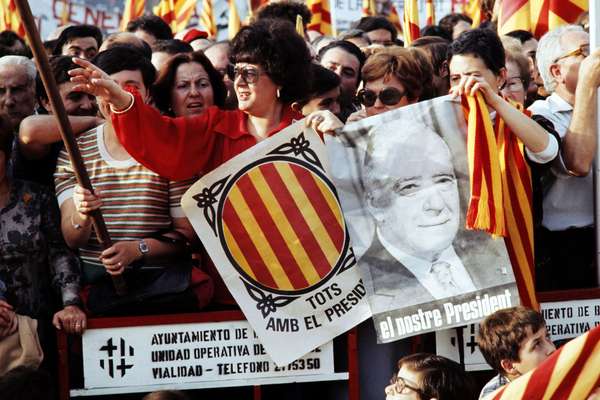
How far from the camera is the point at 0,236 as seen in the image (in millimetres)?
5691

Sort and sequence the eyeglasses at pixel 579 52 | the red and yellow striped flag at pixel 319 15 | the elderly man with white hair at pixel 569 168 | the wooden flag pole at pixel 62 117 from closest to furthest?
the wooden flag pole at pixel 62 117
the elderly man with white hair at pixel 569 168
the eyeglasses at pixel 579 52
the red and yellow striped flag at pixel 319 15

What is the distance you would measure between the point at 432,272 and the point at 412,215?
0.28m

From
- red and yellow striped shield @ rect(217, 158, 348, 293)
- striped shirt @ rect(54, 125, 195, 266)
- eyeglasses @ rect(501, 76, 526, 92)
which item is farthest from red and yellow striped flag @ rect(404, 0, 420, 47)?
striped shirt @ rect(54, 125, 195, 266)

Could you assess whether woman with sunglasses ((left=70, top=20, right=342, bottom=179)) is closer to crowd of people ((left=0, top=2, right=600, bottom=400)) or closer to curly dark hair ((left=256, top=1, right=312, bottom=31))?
crowd of people ((left=0, top=2, right=600, bottom=400))

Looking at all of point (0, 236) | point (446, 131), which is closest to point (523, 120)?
point (446, 131)

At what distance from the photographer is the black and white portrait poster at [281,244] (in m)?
5.69

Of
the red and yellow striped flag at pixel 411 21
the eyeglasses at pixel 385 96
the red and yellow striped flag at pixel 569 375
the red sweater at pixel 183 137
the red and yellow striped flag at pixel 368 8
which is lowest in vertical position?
the red and yellow striped flag at pixel 569 375

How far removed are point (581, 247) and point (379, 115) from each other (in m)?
1.25

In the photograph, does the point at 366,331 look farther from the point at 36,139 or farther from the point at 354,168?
the point at 36,139

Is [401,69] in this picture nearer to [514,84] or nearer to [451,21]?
A: [514,84]

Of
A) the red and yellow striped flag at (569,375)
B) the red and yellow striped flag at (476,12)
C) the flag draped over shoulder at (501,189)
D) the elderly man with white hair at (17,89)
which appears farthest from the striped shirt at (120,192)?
the red and yellow striped flag at (476,12)

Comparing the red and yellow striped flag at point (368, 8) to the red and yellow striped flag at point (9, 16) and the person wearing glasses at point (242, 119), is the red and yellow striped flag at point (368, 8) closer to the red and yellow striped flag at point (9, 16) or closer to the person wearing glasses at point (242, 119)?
the red and yellow striped flag at point (9, 16)

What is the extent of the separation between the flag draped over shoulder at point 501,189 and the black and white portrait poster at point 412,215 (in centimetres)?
12

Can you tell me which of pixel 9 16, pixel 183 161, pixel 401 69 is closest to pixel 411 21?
pixel 401 69
